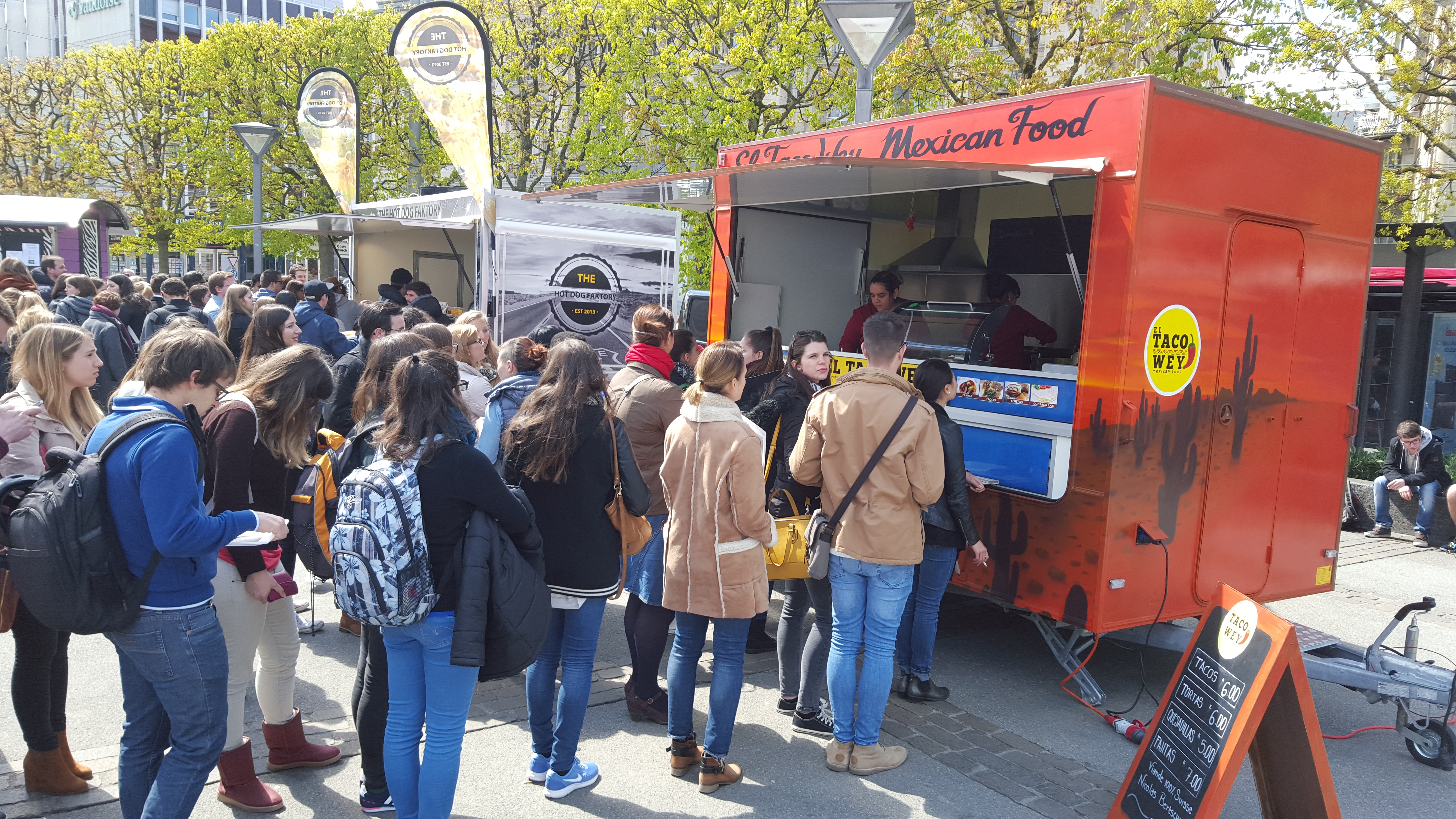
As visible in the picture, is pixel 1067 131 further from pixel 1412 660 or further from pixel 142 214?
pixel 142 214

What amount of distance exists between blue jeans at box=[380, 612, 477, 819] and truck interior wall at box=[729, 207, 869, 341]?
421 centimetres

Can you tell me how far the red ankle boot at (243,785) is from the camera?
10.8 ft

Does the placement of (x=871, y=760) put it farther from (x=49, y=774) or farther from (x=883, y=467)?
(x=49, y=774)

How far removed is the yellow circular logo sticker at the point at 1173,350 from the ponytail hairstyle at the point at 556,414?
2.48m

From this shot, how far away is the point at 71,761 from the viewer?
11.2 feet

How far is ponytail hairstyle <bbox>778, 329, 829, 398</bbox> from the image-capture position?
4676 millimetres

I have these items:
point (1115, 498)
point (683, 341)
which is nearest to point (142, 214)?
point (683, 341)

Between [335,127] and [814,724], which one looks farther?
→ [335,127]

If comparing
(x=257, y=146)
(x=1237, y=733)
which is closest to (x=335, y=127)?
(x=257, y=146)

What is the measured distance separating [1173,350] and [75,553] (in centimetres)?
418

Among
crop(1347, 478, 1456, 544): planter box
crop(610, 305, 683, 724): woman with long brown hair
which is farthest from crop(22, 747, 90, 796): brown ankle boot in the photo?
crop(1347, 478, 1456, 544): planter box

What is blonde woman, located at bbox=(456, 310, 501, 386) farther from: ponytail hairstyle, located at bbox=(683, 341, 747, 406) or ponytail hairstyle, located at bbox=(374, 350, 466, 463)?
ponytail hairstyle, located at bbox=(374, 350, 466, 463)

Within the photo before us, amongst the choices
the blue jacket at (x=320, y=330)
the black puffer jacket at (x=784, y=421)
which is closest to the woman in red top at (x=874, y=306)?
the black puffer jacket at (x=784, y=421)

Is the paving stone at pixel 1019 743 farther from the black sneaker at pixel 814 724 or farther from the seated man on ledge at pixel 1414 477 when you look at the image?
the seated man on ledge at pixel 1414 477
